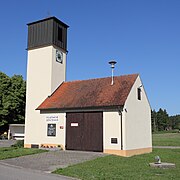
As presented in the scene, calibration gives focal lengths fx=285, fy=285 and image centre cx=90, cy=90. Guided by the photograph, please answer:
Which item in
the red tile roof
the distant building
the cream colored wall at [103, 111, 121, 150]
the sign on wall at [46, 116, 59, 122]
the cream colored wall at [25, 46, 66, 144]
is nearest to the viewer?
the cream colored wall at [103, 111, 121, 150]

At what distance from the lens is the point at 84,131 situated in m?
21.2

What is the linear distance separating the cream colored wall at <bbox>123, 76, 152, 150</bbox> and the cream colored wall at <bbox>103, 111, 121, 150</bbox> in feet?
1.60

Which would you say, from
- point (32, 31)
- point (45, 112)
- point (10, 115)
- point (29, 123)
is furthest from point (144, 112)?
point (10, 115)

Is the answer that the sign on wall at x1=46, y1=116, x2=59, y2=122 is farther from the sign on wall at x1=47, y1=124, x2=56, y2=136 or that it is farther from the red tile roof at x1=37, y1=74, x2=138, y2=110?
the red tile roof at x1=37, y1=74, x2=138, y2=110

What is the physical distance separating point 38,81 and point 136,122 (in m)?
9.80

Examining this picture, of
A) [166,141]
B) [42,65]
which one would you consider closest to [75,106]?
[42,65]

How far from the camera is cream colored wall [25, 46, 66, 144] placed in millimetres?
24828

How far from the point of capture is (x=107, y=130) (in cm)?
2027

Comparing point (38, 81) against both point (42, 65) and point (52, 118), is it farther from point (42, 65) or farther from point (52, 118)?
point (52, 118)

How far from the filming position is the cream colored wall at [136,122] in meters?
20.0

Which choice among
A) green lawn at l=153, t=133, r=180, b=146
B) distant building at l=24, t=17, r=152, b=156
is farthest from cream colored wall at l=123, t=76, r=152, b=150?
green lawn at l=153, t=133, r=180, b=146

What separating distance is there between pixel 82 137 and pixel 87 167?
763 cm

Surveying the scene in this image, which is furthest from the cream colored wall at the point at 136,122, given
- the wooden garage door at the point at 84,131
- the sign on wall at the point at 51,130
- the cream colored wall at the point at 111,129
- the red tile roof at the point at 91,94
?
the sign on wall at the point at 51,130

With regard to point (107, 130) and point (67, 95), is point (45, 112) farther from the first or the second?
point (107, 130)
